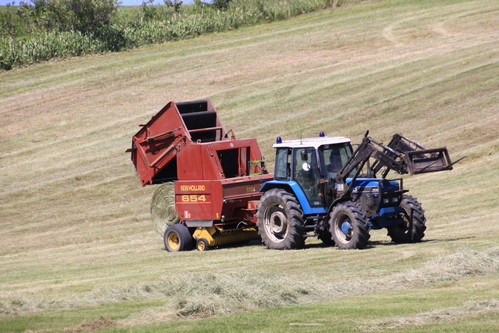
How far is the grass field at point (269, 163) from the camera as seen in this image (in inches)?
396

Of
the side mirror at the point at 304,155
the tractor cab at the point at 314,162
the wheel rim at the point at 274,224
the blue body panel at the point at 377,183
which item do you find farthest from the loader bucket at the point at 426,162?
the wheel rim at the point at 274,224

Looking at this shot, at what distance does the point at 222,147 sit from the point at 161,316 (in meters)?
8.09

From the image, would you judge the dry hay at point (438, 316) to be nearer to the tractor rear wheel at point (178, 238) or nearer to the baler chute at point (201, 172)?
the baler chute at point (201, 172)

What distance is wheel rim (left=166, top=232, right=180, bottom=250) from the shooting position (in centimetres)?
1795

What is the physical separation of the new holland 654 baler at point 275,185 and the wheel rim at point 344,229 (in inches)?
0.7

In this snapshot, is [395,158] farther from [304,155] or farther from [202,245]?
[202,245]

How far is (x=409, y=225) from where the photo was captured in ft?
50.3

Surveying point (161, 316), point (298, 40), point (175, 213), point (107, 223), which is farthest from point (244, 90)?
point (161, 316)

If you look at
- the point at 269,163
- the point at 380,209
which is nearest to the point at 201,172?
the point at 380,209

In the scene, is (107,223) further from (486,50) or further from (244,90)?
(486,50)

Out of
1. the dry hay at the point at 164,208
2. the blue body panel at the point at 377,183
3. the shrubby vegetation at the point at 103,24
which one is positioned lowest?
the dry hay at the point at 164,208

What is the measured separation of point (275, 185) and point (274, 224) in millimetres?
771

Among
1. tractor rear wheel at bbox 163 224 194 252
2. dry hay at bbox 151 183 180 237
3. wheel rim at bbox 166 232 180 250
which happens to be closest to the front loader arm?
tractor rear wheel at bbox 163 224 194 252

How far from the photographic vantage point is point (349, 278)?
12.0 metres
